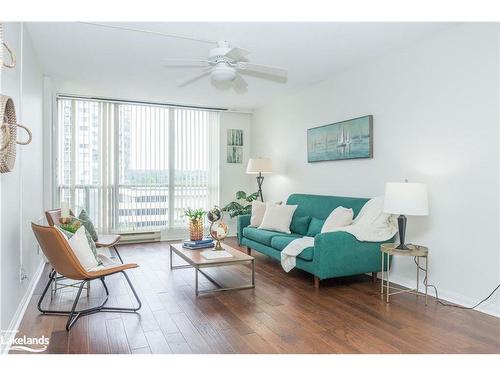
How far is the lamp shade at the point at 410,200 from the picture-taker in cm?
315

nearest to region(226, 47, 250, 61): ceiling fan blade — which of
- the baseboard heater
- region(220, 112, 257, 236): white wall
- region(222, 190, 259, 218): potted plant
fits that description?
region(222, 190, 259, 218): potted plant

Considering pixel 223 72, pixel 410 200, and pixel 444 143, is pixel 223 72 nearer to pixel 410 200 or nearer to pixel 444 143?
pixel 410 200

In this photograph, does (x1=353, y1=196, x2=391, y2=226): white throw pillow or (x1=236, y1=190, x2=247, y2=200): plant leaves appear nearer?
(x1=353, y1=196, x2=391, y2=226): white throw pillow

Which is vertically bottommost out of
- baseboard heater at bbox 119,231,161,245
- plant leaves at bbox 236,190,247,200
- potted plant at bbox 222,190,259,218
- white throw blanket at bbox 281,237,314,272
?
baseboard heater at bbox 119,231,161,245

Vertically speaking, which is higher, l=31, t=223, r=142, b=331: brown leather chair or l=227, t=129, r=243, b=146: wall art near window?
l=227, t=129, r=243, b=146: wall art near window

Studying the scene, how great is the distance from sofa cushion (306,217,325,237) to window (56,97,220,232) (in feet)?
9.38

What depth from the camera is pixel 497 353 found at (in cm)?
227

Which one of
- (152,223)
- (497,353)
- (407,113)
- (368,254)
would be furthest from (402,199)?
(152,223)

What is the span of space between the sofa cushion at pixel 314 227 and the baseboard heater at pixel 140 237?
3077 mm

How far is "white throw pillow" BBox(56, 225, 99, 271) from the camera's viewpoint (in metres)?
2.84

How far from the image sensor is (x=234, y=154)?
718 centimetres

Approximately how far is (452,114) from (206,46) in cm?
253

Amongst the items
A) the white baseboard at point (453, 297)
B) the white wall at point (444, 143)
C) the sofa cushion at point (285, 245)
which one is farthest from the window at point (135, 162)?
the white baseboard at point (453, 297)
